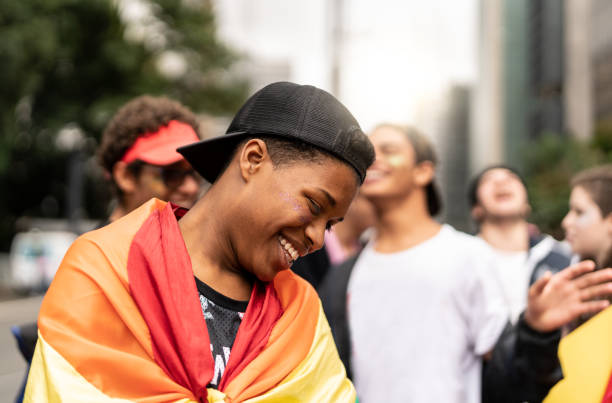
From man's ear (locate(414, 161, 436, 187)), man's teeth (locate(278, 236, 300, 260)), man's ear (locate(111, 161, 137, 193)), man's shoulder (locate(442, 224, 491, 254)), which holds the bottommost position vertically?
man's shoulder (locate(442, 224, 491, 254))

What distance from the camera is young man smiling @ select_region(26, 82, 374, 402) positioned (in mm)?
1472

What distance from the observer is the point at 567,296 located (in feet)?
7.54

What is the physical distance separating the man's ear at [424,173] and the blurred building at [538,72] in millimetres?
46191

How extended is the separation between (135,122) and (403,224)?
1337mm

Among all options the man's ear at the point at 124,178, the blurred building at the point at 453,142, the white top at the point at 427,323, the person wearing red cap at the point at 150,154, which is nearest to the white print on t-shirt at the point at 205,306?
the person wearing red cap at the point at 150,154

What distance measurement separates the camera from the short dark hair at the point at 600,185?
121 inches

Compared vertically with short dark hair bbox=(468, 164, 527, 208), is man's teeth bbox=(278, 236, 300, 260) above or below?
above

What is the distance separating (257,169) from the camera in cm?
167

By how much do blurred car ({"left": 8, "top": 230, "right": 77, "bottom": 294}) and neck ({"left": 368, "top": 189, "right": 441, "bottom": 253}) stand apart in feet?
55.7

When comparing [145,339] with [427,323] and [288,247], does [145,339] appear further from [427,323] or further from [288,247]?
[427,323]

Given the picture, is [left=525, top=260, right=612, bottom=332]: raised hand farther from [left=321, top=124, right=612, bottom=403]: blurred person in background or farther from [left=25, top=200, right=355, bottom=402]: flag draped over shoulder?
[left=25, top=200, right=355, bottom=402]: flag draped over shoulder

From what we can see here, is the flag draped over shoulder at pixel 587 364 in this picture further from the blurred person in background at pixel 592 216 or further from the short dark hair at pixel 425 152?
the short dark hair at pixel 425 152

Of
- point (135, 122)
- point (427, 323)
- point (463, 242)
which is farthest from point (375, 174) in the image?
point (135, 122)

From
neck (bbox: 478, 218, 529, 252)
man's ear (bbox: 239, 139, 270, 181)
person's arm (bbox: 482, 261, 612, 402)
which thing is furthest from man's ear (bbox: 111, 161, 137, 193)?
neck (bbox: 478, 218, 529, 252)
